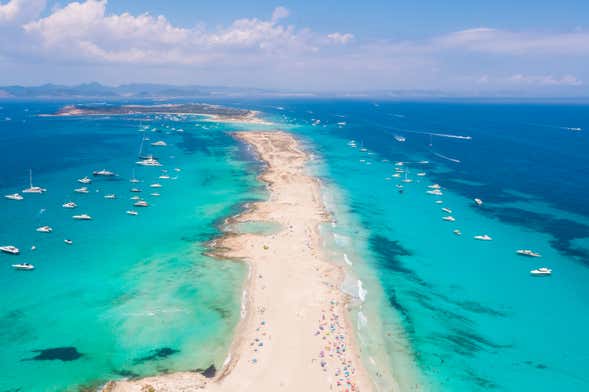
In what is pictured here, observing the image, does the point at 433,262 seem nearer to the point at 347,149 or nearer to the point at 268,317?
the point at 268,317

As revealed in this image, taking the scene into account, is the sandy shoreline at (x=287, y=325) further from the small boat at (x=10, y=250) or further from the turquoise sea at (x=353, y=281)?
the small boat at (x=10, y=250)

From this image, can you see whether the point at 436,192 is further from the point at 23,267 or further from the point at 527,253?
the point at 23,267

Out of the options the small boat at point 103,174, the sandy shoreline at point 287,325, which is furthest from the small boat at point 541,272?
the small boat at point 103,174

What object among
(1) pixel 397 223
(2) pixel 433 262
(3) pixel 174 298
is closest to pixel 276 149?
(1) pixel 397 223

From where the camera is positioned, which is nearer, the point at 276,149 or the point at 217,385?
the point at 217,385

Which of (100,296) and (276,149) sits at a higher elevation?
(276,149)

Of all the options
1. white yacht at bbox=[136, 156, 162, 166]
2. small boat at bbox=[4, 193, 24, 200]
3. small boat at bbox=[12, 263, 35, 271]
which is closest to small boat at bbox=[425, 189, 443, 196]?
white yacht at bbox=[136, 156, 162, 166]

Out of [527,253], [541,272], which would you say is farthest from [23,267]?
[527,253]
